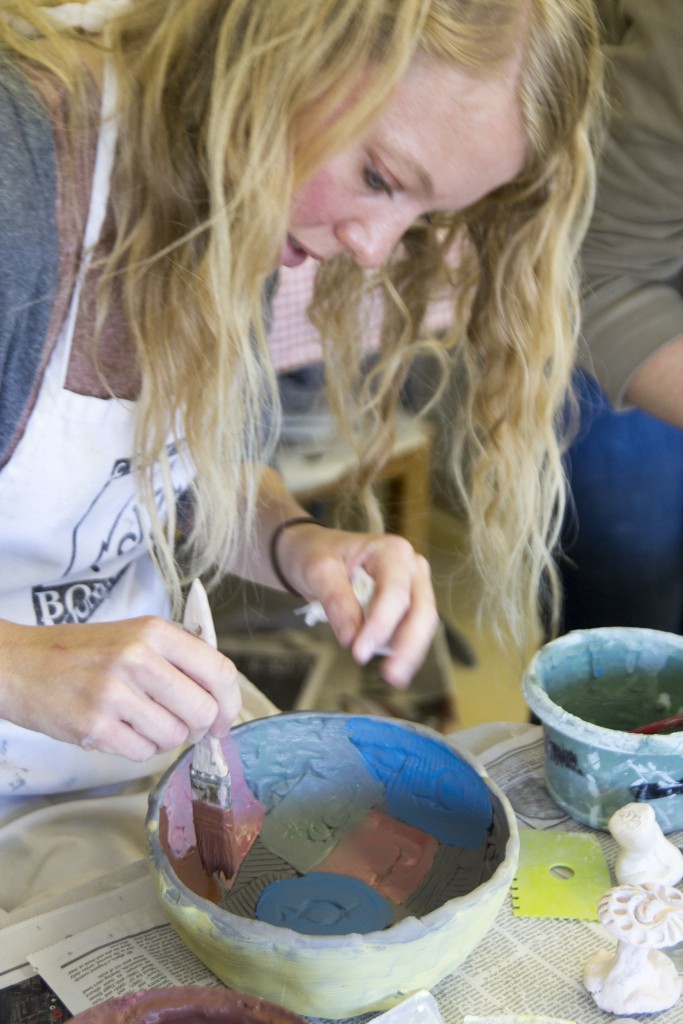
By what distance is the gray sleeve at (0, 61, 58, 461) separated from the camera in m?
0.83

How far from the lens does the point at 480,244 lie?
113 cm

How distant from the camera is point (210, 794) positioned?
2.60 ft

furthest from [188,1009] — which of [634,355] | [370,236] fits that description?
[634,355]

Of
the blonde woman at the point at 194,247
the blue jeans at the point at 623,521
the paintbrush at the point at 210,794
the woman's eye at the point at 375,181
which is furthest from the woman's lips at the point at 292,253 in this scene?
the blue jeans at the point at 623,521

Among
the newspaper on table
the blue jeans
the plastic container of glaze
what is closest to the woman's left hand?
the plastic container of glaze

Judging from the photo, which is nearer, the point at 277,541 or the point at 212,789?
the point at 212,789

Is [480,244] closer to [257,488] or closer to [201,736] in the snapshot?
[257,488]

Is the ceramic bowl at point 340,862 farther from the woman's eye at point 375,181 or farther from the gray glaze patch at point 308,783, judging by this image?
the woman's eye at point 375,181

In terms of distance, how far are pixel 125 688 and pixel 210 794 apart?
12 centimetres

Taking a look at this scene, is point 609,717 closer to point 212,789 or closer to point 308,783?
point 308,783

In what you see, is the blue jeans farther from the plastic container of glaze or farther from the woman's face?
the woman's face

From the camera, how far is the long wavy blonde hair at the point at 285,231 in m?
0.84

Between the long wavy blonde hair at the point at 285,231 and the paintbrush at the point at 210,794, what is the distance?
25 centimetres

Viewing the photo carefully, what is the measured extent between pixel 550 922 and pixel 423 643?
0.25m
